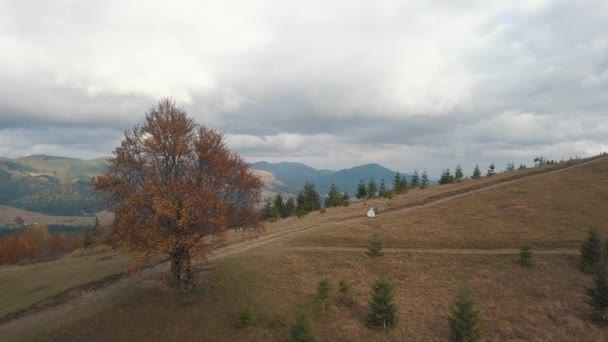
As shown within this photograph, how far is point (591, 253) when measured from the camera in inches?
1362

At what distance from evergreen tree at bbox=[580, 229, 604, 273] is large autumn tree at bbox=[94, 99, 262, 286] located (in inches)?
1272

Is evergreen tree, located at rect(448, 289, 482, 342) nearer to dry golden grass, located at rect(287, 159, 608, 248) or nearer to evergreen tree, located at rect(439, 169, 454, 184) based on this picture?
dry golden grass, located at rect(287, 159, 608, 248)

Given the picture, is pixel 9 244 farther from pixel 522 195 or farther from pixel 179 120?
pixel 522 195

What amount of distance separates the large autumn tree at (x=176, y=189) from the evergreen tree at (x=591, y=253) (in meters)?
32.3

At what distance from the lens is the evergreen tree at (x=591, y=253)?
112ft

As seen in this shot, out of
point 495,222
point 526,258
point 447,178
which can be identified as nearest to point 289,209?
point 447,178

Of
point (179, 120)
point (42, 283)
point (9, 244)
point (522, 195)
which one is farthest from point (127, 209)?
point (9, 244)

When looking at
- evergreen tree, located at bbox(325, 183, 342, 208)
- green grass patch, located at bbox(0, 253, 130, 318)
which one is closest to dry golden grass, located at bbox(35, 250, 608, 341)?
green grass patch, located at bbox(0, 253, 130, 318)

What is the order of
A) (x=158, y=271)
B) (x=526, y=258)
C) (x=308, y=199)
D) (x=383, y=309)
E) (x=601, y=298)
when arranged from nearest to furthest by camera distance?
(x=383, y=309), (x=601, y=298), (x=526, y=258), (x=158, y=271), (x=308, y=199)

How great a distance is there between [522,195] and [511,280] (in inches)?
1212

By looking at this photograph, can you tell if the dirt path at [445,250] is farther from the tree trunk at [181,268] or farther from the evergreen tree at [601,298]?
the tree trunk at [181,268]

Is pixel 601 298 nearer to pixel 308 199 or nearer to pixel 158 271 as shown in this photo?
pixel 158 271

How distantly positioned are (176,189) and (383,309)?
60.0ft

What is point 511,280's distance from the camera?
109 feet
